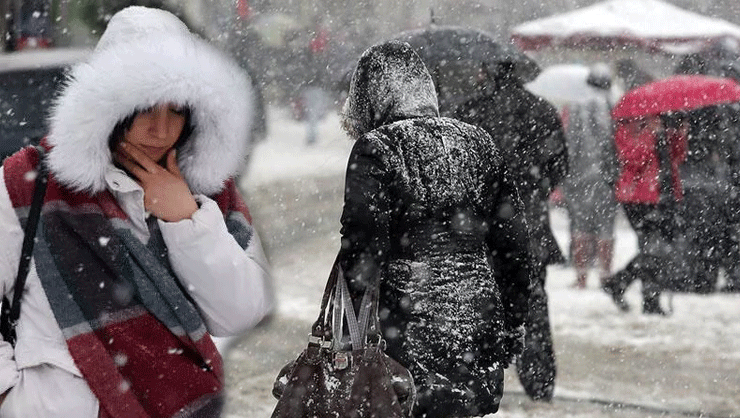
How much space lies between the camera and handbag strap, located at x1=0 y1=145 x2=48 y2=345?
2.64m

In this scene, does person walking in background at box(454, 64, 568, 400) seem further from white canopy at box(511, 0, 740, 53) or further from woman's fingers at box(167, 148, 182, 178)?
white canopy at box(511, 0, 740, 53)

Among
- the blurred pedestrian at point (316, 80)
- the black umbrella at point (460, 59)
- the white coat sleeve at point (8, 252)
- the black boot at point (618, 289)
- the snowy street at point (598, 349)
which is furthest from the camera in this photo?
the blurred pedestrian at point (316, 80)

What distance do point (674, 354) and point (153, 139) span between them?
5.50 metres

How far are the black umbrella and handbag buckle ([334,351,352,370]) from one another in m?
2.84

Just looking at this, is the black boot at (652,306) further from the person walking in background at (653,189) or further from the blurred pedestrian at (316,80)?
the blurred pedestrian at (316,80)

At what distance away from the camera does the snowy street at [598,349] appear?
251 inches

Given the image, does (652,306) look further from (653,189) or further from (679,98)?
(679,98)

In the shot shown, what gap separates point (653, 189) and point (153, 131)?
6513 mm

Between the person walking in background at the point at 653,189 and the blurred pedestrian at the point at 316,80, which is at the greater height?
the person walking in background at the point at 653,189

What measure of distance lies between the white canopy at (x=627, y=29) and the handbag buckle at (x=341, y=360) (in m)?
11.2

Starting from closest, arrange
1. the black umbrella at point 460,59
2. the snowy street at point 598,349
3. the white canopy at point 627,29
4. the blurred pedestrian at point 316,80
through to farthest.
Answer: the black umbrella at point 460,59
the snowy street at point 598,349
the white canopy at point 627,29
the blurred pedestrian at point 316,80

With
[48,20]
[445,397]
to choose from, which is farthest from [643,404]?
[48,20]

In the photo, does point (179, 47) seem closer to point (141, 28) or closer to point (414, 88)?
point (141, 28)

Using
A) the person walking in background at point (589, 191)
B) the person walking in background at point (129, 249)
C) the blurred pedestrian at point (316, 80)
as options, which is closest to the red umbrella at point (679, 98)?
the person walking in background at point (589, 191)
